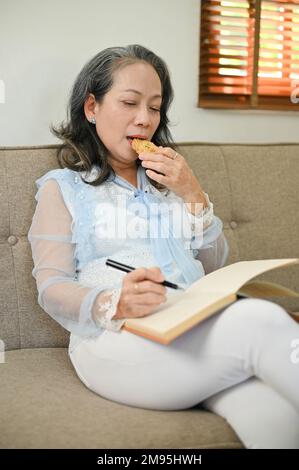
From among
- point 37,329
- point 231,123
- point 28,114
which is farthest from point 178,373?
point 231,123

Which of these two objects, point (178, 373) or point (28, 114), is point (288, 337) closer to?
point (178, 373)

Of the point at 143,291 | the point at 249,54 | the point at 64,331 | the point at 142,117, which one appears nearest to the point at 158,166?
the point at 142,117

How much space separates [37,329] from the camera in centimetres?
157

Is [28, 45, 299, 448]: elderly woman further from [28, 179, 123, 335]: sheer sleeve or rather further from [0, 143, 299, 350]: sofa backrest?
[0, 143, 299, 350]: sofa backrest

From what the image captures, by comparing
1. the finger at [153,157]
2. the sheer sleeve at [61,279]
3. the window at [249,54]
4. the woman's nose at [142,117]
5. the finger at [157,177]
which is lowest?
the sheer sleeve at [61,279]

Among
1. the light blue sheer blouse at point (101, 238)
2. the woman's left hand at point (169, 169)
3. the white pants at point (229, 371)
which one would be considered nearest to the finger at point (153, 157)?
the woman's left hand at point (169, 169)

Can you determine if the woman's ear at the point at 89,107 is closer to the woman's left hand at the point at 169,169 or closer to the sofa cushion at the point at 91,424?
the woman's left hand at the point at 169,169

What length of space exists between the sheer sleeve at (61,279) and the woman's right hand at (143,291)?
4 centimetres

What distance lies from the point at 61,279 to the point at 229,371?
1.37 ft

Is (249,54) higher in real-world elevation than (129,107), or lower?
higher

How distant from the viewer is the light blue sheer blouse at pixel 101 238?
1330 mm

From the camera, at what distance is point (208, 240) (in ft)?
4.98

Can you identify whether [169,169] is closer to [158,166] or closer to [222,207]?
[158,166]

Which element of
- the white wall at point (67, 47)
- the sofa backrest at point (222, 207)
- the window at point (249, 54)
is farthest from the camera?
the window at point (249, 54)
